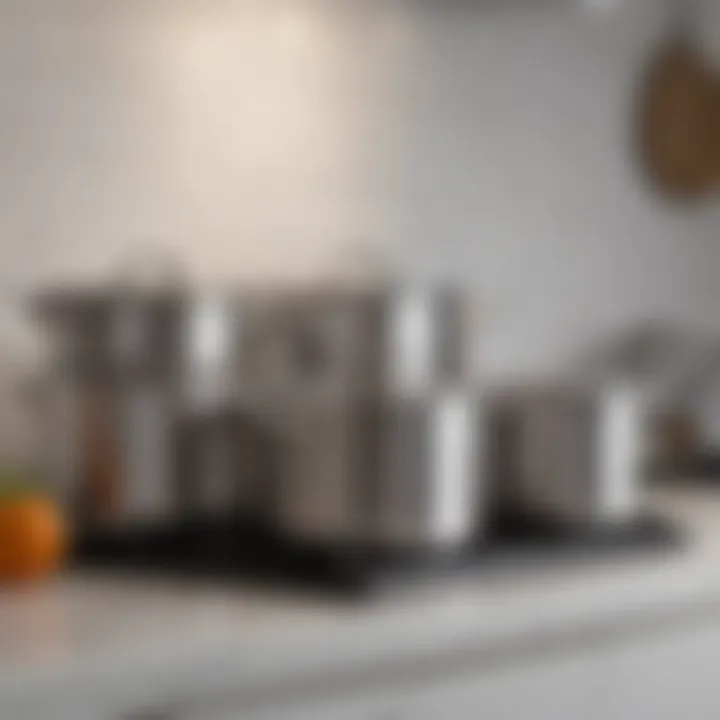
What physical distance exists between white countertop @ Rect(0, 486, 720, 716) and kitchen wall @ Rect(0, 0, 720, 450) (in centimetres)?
47

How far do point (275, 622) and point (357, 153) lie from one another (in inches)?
35.9

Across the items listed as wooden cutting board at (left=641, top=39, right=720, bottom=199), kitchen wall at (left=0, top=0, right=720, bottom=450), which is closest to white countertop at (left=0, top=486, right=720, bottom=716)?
kitchen wall at (left=0, top=0, right=720, bottom=450)

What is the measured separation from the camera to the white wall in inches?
68.4

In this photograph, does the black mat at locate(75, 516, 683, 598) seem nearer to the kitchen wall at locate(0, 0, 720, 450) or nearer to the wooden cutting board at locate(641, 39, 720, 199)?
the kitchen wall at locate(0, 0, 720, 450)

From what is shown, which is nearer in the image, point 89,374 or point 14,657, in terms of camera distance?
point 14,657

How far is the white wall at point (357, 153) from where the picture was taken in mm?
1738

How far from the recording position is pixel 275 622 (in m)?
1.26

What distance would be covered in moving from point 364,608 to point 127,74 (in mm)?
768

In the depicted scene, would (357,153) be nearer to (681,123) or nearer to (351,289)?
(351,289)

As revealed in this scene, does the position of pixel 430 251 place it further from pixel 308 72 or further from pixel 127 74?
pixel 127 74

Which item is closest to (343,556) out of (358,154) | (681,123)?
(358,154)

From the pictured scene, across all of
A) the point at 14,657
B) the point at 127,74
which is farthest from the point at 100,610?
the point at 127,74

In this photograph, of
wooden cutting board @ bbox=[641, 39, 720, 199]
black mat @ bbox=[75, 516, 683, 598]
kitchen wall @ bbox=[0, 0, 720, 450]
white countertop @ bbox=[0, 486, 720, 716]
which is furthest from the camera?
wooden cutting board @ bbox=[641, 39, 720, 199]

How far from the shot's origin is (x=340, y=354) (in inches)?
66.0
